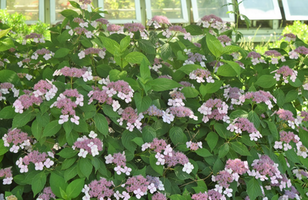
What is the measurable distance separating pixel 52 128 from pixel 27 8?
5.57 meters

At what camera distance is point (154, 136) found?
1420 mm

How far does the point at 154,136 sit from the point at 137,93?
0.18m

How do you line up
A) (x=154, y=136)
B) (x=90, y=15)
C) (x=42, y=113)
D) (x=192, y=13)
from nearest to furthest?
1. (x=42, y=113)
2. (x=154, y=136)
3. (x=90, y=15)
4. (x=192, y=13)

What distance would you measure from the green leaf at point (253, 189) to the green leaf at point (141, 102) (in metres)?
0.56

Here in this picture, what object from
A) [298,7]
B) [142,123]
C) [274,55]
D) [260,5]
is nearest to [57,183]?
[142,123]

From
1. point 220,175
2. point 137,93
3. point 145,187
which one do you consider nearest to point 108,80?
point 137,93

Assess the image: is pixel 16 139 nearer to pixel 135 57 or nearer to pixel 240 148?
pixel 135 57

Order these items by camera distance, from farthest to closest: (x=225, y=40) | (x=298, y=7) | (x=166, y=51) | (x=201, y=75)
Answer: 1. (x=298, y=7)
2. (x=225, y=40)
3. (x=166, y=51)
4. (x=201, y=75)

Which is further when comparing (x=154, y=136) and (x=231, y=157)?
(x=231, y=157)

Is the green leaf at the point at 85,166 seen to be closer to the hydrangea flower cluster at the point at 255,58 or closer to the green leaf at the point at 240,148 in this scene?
the green leaf at the point at 240,148

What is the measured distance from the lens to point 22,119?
4.33 ft

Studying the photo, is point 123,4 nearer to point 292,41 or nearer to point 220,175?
point 292,41

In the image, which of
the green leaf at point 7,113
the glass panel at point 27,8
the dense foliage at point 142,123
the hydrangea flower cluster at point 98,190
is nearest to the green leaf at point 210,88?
the dense foliage at point 142,123

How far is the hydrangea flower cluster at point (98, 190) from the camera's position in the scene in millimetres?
1311
